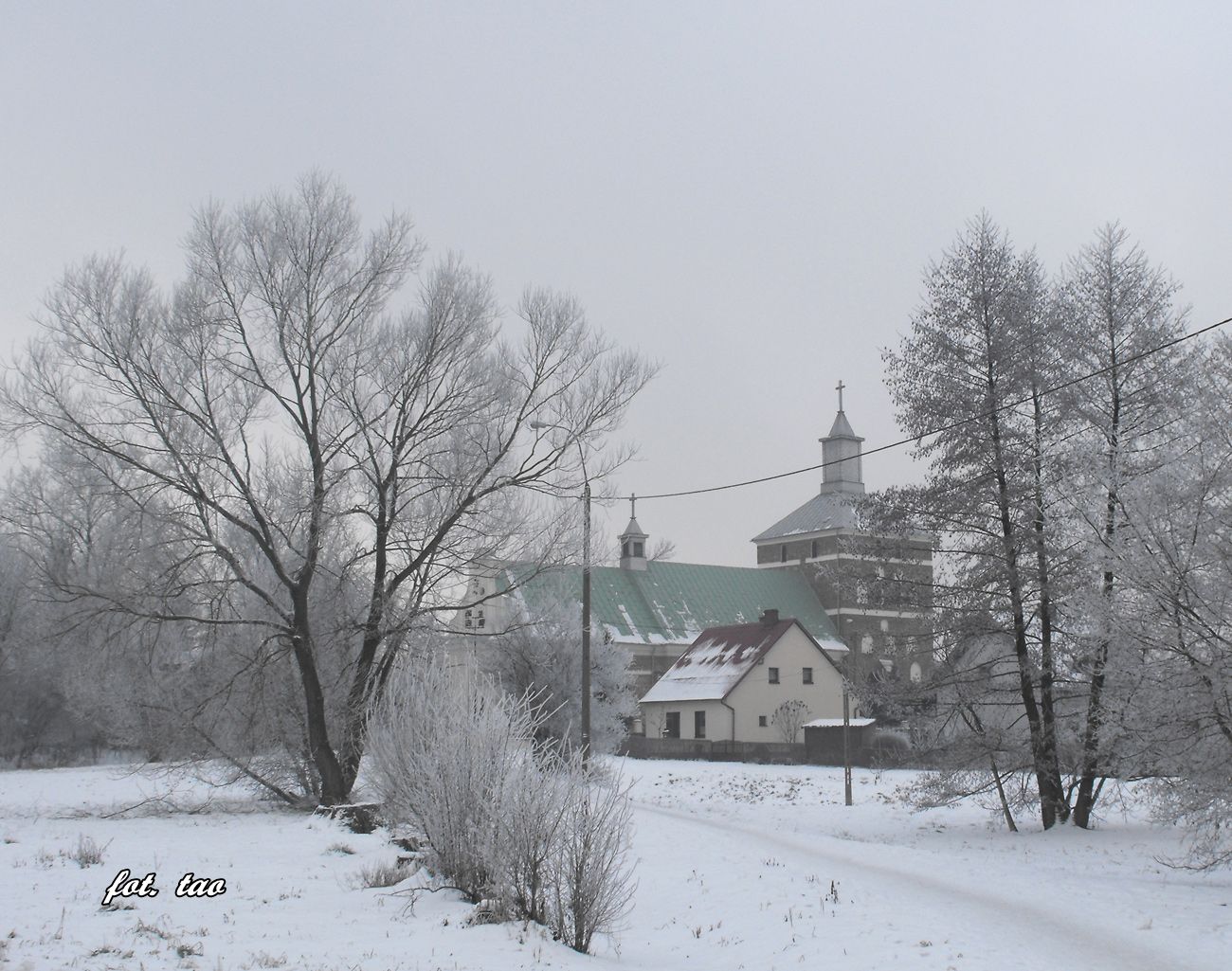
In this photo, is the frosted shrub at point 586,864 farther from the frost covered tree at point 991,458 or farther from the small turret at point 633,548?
→ the small turret at point 633,548

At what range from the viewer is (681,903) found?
1321 cm

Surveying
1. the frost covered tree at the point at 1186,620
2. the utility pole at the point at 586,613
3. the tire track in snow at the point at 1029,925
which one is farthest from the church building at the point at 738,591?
the frost covered tree at the point at 1186,620

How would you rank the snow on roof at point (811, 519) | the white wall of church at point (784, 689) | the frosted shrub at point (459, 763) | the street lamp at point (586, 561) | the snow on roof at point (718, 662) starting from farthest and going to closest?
the snow on roof at point (811, 519) < the snow on roof at point (718, 662) < the white wall of church at point (784, 689) < the street lamp at point (586, 561) < the frosted shrub at point (459, 763)

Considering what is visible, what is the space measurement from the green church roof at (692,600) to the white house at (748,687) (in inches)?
517

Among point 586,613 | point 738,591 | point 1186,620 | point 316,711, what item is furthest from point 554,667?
point 738,591

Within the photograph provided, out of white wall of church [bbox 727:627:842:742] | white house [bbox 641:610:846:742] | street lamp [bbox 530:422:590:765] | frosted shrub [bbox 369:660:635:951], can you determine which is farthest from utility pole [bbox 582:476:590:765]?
white wall of church [bbox 727:627:842:742]

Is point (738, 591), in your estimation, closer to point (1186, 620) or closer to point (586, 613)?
point (586, 613)

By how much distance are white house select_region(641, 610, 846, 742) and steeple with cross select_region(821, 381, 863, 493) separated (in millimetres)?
29497

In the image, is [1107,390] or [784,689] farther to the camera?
[784,689]

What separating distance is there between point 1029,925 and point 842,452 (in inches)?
3011

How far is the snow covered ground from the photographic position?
8.99 metres

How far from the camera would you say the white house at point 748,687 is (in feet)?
181

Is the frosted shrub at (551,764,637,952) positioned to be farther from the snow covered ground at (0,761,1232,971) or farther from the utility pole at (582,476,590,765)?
the utility pole at (582,476,590,765)

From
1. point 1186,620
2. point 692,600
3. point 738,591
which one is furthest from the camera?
point 738,591
